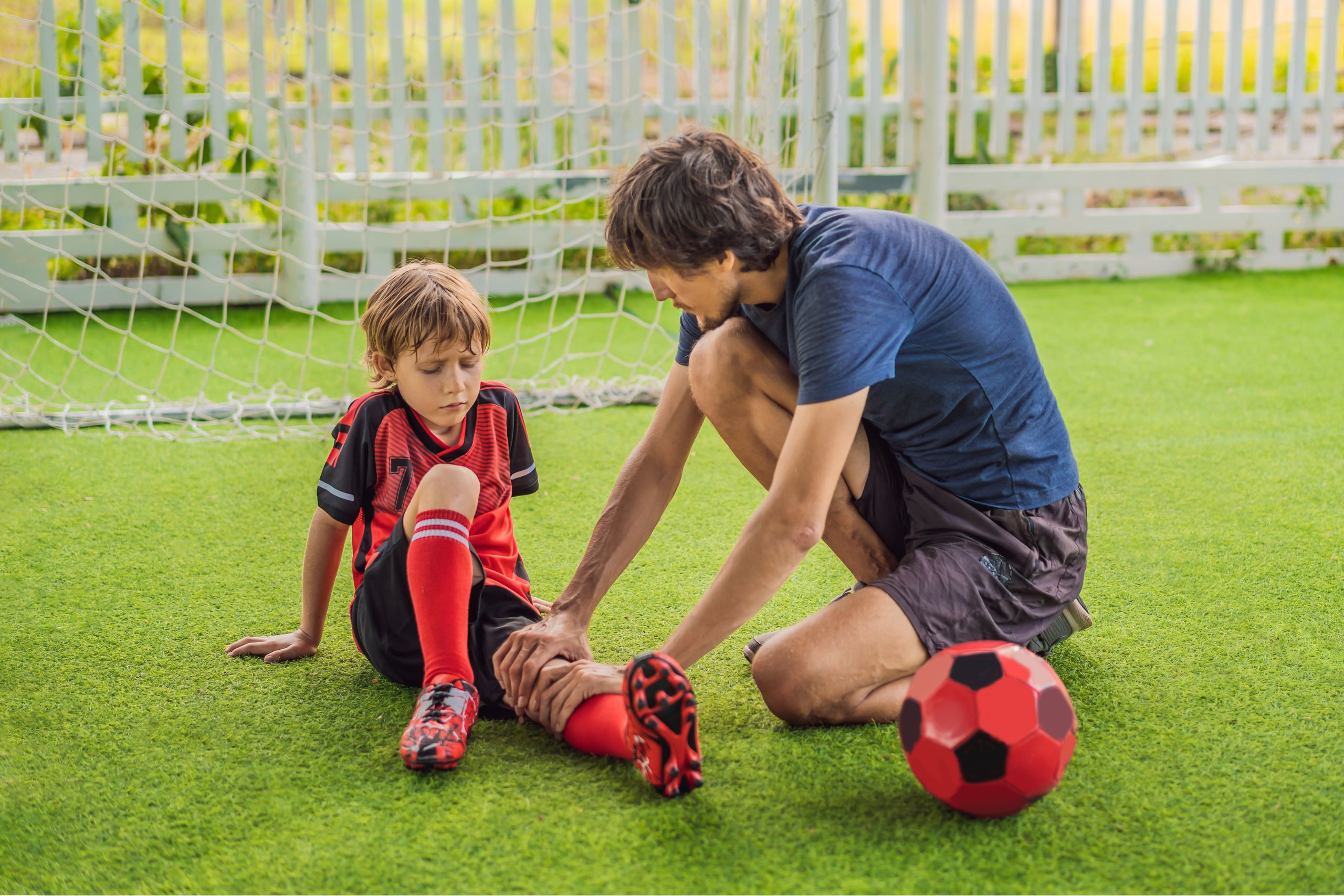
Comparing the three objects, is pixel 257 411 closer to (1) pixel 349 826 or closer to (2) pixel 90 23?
(2) pixel 90 23

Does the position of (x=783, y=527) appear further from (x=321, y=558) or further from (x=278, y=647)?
(x=278, y=647)

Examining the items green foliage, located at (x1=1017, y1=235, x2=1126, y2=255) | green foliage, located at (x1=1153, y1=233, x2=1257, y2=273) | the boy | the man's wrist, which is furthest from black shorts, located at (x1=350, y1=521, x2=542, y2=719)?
green foliage, located at (x1=1153, y1=233, x2=1257, y2=273)

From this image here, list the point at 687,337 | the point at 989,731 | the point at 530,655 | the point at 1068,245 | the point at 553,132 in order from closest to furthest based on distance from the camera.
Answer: the point at 989,731, the point at 530,655, the point at 687,337, the point at 553,132, the point at 1068,245

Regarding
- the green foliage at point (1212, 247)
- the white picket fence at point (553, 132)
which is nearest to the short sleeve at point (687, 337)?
the white picket fence at point (553, 132)

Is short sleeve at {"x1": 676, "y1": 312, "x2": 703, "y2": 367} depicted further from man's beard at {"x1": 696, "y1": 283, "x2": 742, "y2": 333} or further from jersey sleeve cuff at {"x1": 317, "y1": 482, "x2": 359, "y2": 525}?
jersey sleeve cuff at {"x1": 317, "y1": 482, "x2": 359, "y2": 525}

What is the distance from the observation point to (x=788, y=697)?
62.6 inches

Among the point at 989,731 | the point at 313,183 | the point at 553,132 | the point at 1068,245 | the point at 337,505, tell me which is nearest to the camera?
the point at 989,731

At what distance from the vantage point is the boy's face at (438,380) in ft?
5.76

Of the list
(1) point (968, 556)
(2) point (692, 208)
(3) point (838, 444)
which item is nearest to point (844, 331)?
(3) point (838, 444)

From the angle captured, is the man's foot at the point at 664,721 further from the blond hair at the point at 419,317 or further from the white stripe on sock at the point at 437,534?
the blond hair at the point at 419,317

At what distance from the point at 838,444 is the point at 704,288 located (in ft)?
0.96

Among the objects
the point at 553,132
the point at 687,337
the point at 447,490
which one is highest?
the point at 553,132

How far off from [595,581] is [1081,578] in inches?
30.3

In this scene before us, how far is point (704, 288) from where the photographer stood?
1528mm
